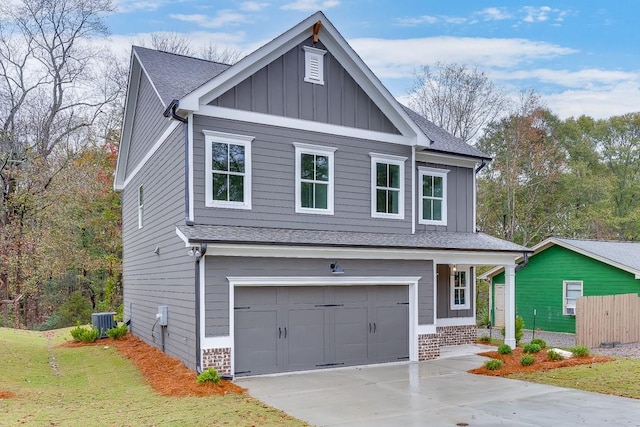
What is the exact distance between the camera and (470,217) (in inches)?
645

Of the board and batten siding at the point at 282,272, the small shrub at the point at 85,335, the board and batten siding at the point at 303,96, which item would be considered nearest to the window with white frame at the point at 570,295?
the board and batten siding at the point at 282,272

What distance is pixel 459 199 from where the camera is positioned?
1614 centimetres

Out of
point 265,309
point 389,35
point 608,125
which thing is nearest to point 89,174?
point 389,35

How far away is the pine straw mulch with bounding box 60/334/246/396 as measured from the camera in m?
9.47

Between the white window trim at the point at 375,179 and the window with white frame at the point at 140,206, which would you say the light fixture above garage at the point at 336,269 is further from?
the window with white frame at the point at 140,206

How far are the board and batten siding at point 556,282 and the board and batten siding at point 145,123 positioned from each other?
16.4 meters

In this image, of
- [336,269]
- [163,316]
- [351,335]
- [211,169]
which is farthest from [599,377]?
[163,316]

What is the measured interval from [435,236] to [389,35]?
1516cm

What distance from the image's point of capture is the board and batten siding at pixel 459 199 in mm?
15859

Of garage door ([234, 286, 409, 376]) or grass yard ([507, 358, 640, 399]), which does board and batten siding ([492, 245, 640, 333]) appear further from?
garage door ([234, 286, 409, 376])

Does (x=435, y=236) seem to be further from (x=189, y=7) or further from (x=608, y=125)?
(x=608, y=125)

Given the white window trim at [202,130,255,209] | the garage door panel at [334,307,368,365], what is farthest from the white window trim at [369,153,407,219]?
the white window trim at [202,130,255,209]

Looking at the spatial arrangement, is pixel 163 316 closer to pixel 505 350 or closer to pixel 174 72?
pixel 174 72

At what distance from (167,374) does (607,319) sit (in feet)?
47.5
